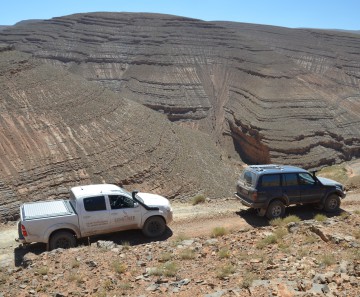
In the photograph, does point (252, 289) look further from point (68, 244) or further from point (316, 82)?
point (316, 82)

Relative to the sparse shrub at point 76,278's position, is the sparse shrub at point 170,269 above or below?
below

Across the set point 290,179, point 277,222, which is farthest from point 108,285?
point 290,179

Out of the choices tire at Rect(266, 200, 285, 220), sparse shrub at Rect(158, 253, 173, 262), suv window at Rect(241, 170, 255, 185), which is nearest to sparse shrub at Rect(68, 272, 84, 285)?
sparse shrub at Rect(158, 253, 173, 262)

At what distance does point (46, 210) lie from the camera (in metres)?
10.2

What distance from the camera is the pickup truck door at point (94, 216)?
33.4 feet

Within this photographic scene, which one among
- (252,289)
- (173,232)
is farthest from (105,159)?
(252,289)

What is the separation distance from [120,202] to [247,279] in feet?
15.9

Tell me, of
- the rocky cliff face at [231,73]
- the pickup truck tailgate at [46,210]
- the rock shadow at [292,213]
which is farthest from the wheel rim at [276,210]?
the rocky cliff face at [231,73]

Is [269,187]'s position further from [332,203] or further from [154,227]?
[154,227]

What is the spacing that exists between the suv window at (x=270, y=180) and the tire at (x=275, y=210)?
0.53 m

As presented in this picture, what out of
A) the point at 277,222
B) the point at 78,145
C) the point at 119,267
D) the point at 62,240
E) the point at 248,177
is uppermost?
the point at 78,145

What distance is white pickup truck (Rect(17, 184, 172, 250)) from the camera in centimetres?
971

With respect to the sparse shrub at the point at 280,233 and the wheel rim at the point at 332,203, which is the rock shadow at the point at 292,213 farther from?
the sparse shrub at the point at 280,233

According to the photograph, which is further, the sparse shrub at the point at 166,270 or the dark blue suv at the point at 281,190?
the dark blue suv at the point at 281,190
